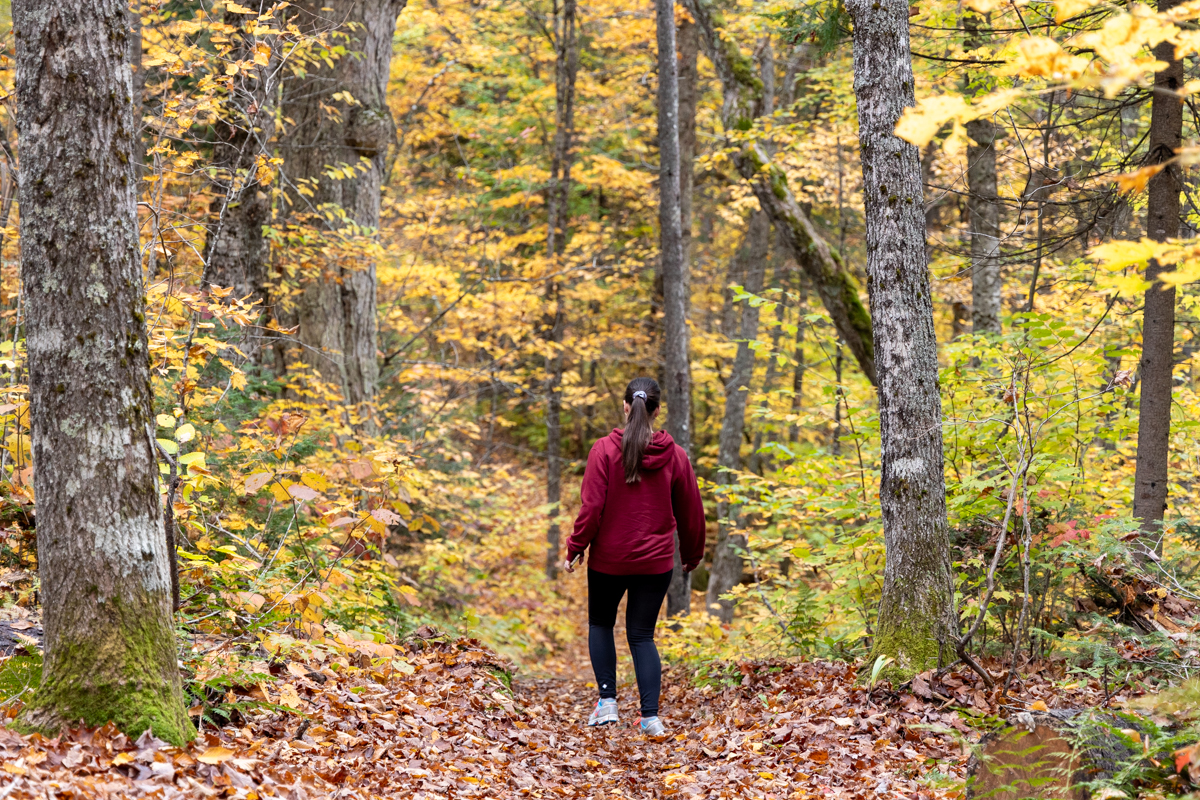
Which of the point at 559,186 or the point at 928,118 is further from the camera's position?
the point at 559,186

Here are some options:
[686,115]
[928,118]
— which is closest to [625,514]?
[928,118]

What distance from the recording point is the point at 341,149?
10.1m

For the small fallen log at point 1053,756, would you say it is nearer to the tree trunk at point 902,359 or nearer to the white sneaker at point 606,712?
the tree trunk at point 902,359

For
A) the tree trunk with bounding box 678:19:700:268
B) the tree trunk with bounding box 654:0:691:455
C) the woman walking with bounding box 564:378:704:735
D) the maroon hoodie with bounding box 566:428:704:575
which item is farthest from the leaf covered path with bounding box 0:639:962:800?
the tree trunk with bounding box 678:19:700:268

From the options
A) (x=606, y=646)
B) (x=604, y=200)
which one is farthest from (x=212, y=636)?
(x=604, y=200)

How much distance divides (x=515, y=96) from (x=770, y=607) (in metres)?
13.6

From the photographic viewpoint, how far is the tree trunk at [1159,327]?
5.40m

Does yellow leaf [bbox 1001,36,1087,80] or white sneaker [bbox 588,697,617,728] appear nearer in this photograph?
yellow leaf [bbox 1001,36,1087,80]

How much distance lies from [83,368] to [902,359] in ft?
13.5

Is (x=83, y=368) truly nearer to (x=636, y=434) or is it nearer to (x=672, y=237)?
(x=636, y=434)

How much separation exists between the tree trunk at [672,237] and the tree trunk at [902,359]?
18.1 ft

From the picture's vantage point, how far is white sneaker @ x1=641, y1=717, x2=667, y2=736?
18.2 ft

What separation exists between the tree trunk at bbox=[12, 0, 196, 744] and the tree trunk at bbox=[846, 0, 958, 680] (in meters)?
3.82

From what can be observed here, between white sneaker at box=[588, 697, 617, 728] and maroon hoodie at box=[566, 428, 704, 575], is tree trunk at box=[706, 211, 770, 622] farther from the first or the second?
maroon hoodie at box=[566, 428, 704, 575]
